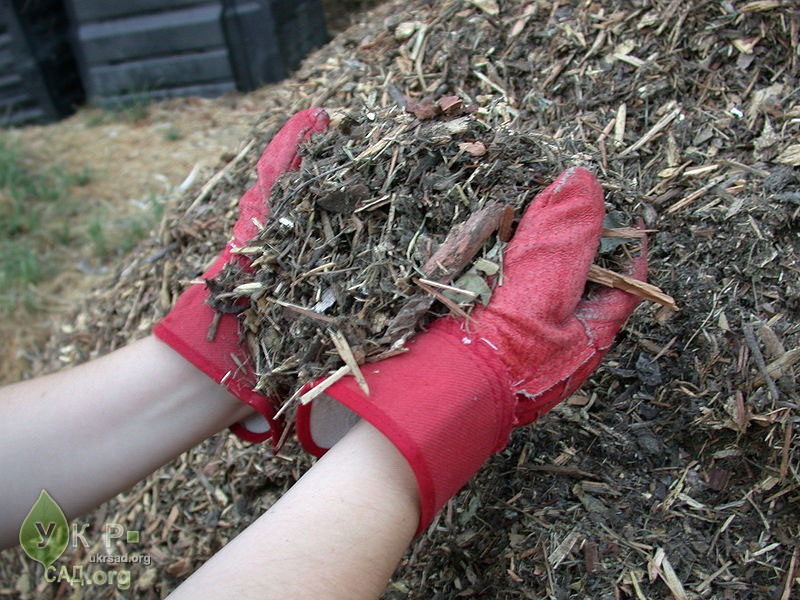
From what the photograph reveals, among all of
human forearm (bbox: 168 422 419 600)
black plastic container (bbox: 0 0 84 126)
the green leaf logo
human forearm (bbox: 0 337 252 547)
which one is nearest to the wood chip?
human forearm (bbox: 168 422 419 600)

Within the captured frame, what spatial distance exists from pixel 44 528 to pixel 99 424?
0.36 meters

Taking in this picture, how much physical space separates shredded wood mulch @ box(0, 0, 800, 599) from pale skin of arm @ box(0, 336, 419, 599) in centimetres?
45

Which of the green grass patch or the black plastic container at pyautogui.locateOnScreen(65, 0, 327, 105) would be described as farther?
the black plastic container at pyautogui.locateOnScreen(65, 0, 327, 105)

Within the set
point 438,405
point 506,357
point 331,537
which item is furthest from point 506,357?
point 331,537

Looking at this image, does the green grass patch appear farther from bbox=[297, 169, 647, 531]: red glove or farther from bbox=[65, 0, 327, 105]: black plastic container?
bbox=[297, 169, 647, 531]: red glove

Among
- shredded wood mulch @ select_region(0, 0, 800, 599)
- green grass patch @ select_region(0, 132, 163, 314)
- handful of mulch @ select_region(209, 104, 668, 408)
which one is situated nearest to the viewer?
handful of mulch @ select_region(209, 104, 668, 408)

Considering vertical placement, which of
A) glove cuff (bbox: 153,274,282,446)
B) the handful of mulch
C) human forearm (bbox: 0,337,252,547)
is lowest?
human forearm (bbox: 0,337,252,547)

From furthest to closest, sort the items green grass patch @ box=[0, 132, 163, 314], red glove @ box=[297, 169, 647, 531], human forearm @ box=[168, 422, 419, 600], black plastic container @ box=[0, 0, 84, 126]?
black plastic container @ box=[0, 0, 84, 126] < green grass patch @ box=[0, 132, 163, 314] < red glove @ box=[297, 169, 647, 531] < human forearm @ box=[168, 422, 419, 600]

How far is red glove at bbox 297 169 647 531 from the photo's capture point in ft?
4.25

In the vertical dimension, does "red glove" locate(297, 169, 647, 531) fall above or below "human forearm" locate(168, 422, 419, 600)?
above

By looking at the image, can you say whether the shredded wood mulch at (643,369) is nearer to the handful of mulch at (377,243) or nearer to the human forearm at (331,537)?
the handful of mulch at (377,243)

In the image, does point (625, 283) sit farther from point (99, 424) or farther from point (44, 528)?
point (44, 528)

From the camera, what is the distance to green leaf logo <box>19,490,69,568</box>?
169 centimetres

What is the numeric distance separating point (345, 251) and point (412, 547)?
86 centimetres
